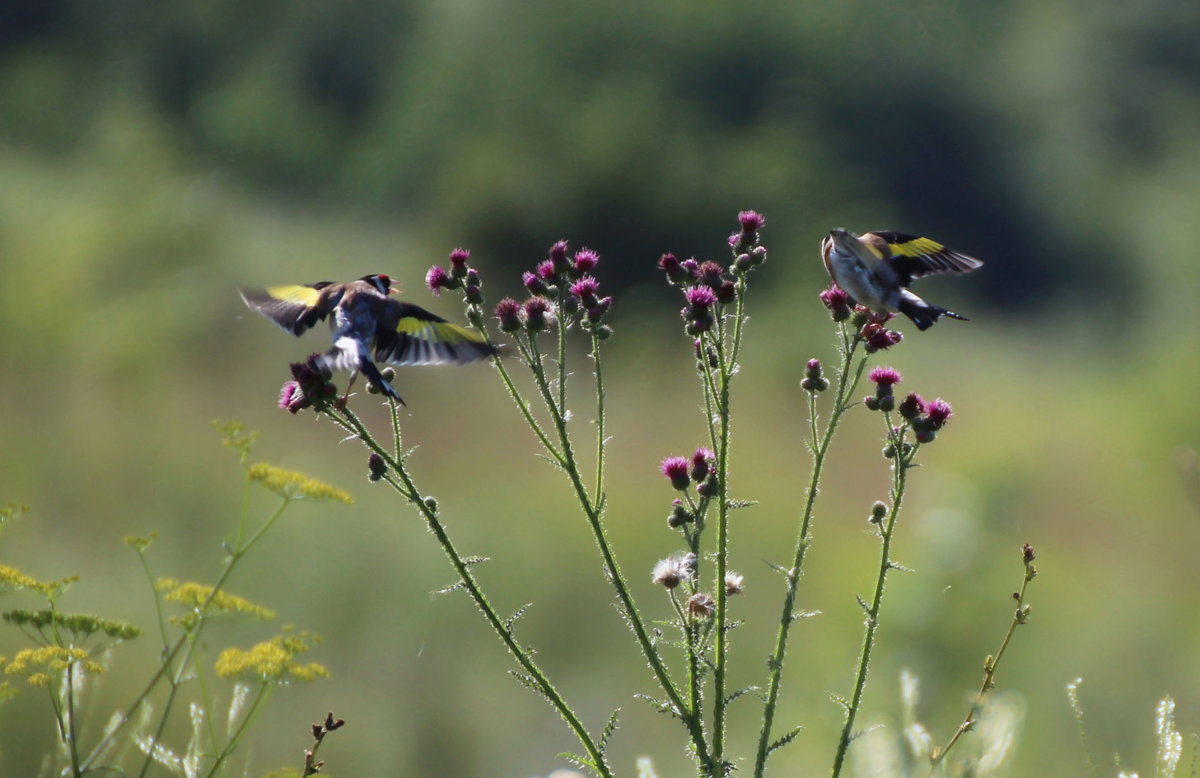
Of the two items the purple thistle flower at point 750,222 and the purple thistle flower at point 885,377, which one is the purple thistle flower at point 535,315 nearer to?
the purple thistle flower at point 750,222

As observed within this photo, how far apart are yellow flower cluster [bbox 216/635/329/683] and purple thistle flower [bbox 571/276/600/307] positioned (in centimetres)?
90

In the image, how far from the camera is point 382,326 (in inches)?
93.0

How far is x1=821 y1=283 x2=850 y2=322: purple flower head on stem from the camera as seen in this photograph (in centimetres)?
223

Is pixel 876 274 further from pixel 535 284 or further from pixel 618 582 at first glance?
pixel 618 582

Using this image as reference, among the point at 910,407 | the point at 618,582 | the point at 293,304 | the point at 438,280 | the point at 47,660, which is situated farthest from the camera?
the point at 293,304

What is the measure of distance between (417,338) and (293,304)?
0.36m

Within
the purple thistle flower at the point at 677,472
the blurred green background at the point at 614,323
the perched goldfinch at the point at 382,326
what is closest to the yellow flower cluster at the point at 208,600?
the perched goldfinch at the point at 382,326

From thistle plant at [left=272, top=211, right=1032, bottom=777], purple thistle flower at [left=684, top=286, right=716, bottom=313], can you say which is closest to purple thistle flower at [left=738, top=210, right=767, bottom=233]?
thistle plant at [left=272, top=211, right=1032, bottom=777]

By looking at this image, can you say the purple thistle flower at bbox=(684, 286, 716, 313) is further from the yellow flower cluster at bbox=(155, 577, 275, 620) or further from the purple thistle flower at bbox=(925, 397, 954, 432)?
the yellow flower cluster at bbox=(155, 577, 275, 620)

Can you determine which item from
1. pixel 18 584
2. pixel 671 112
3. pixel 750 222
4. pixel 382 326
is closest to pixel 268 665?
pixel 18 584

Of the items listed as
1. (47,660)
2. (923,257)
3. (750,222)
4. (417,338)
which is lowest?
(47,660)

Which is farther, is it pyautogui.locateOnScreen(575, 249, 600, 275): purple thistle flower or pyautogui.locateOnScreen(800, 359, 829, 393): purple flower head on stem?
pyautogui.locateOnScreen(575, 249, 600, 275): purple thistle flower

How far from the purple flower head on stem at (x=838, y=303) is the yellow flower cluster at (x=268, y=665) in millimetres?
1243

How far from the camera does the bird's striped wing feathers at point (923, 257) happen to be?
2496 millimetres
